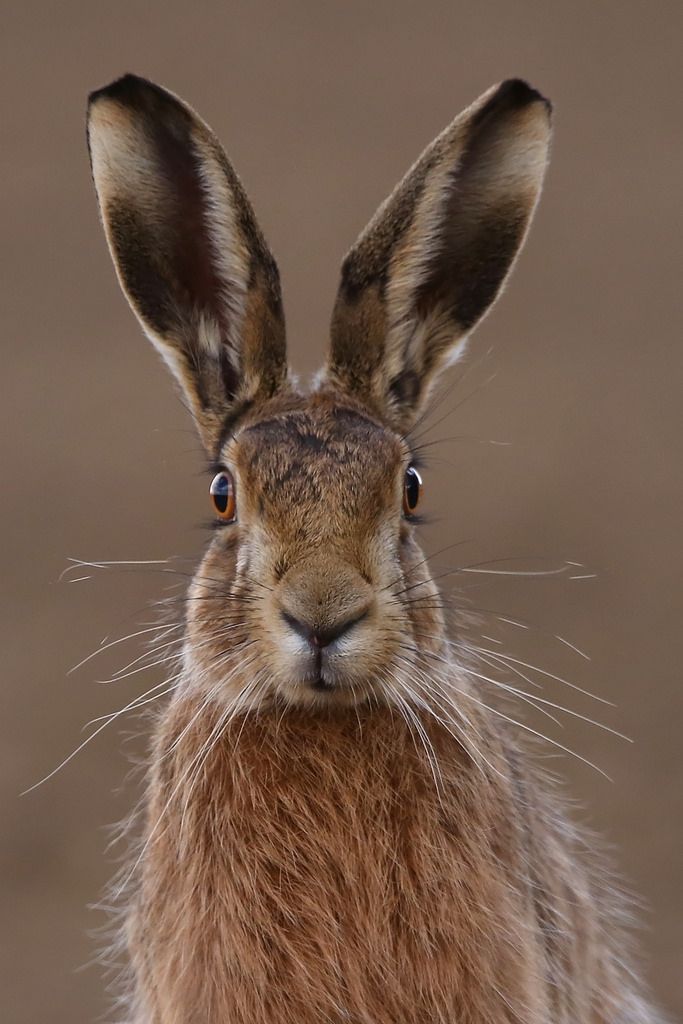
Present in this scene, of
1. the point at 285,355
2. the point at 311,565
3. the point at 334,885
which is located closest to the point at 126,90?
the point at 285,355

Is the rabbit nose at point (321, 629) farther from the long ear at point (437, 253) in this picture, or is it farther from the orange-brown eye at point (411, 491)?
the long ear at point (437, 253)

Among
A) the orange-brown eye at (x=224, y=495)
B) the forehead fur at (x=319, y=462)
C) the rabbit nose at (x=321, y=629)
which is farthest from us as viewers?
the orange-brown eye at (x=224, y=495)

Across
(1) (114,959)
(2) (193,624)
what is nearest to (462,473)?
(1) (114,959)

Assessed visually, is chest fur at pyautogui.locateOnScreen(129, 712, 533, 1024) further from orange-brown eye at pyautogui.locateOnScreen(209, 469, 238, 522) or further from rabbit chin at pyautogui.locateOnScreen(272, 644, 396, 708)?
orange-brown eye at pyautogui.locateOnScreen(209, 469, 238, 522)

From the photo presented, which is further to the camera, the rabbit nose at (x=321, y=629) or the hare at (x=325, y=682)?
the hare at (x=325, y=682)

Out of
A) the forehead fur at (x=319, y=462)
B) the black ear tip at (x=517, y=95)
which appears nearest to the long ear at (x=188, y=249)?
the forehead fur at (x=319, y=462)

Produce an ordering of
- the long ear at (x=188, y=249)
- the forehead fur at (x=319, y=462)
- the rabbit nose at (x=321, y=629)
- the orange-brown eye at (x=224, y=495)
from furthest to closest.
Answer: the long ear at (x=188, y=249) → the orange-brown eye at (x=224, y=495) → the forehead fur at (x=319, y=462) → the rabbit nose at (x=321, y=629)

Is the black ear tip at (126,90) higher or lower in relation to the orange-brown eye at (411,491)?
higher

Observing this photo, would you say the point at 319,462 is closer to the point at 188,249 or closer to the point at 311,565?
the point at 311,565

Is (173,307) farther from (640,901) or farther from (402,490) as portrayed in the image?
(640,901)
